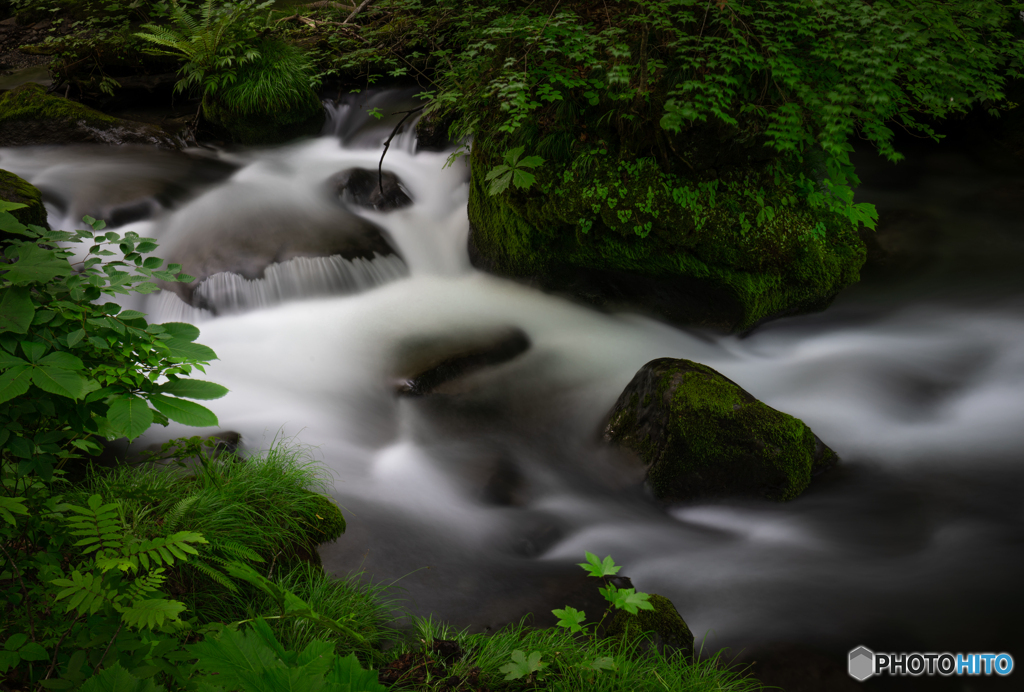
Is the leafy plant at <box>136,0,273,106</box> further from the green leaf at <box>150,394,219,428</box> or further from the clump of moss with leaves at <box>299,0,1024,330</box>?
the green leaf at <box>150,394,219,428</box>

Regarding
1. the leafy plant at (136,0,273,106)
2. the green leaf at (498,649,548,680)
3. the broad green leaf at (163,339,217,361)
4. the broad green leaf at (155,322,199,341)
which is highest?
the leafy plant at (136,0,273,106)

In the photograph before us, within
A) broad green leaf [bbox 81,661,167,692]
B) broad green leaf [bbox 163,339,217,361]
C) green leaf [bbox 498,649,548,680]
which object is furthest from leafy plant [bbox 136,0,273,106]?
broad green leaf [bbox 81,661,167,692]

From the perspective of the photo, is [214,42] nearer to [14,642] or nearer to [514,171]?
[514,171]

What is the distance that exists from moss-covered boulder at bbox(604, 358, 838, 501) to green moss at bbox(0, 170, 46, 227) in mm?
5092

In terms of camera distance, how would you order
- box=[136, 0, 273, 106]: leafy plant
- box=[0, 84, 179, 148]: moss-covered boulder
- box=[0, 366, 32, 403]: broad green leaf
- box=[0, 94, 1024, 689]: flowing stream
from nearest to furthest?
box=[0, 366, 32, 403]: broad green leaf < box=[0, 94, 1024, 689]: flowing stream < box=[0, 84, 179, 148]: moss-covered boulder < box=[136, 0, 273, 106]: leafy plant

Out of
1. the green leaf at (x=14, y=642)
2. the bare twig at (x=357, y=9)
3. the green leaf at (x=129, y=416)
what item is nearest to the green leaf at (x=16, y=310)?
the green leaf at (x=129, y=416)

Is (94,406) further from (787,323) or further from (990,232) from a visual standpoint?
(990,232)

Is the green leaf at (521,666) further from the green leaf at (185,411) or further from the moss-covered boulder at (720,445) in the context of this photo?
the moss-covered boulder at (720,445)

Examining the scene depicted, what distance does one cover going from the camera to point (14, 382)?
131 centimetres

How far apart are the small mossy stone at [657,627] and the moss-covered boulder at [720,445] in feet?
3.94

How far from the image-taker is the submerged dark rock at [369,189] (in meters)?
6.57

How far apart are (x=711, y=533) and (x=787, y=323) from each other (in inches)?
104

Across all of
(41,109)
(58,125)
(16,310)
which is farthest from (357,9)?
(16,310)

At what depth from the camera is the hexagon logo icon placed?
258cm
